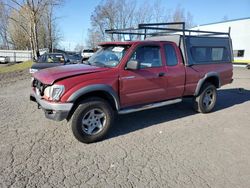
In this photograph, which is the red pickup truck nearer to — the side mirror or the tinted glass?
the side mirror

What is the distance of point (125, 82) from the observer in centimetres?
493

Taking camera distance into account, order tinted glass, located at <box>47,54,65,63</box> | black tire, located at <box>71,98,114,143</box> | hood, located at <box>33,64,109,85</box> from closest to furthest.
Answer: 1. hood, located at <box>33,64,109,85</box>
2. black tire, located at <box>71,98,114,143</box>
3. tinted glass, located at <box>47,54,65,63</box>

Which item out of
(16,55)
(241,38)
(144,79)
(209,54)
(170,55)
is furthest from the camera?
(16,55)

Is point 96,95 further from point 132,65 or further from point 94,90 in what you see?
point 132,65

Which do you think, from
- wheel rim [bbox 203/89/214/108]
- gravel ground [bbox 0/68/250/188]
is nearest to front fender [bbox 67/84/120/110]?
gravel ground [bbox 0/68/250/188]

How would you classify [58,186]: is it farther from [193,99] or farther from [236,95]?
[236,95]

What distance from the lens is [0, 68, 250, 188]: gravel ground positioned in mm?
3438

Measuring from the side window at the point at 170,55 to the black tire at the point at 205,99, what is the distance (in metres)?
1.46

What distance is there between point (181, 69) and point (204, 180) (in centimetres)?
314

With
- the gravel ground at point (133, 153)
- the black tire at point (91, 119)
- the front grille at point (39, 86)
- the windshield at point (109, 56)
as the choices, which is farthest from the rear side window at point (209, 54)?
the front grille at point (39, 86)

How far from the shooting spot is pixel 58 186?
3.24m

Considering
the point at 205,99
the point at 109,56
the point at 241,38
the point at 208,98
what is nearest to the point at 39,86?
the point at 109,56

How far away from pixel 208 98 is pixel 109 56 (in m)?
A: 3.47

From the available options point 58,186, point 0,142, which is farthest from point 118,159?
point 0,142
